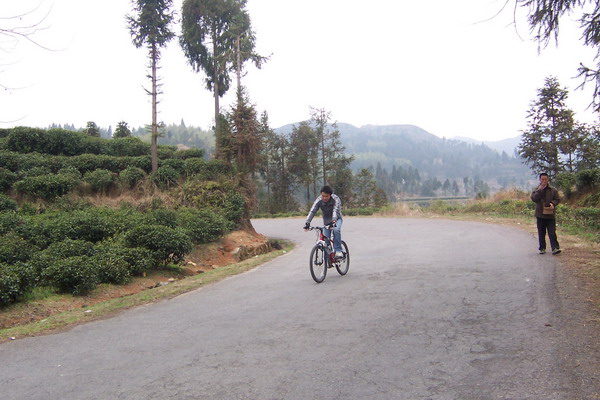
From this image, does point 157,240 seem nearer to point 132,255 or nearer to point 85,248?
point 132,255

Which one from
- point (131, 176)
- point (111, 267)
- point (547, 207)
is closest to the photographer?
point (111, 267)

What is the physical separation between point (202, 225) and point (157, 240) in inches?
144

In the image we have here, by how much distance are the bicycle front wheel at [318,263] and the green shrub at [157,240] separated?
4.10 m

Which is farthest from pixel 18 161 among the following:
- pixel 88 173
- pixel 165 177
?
pixel 165 177

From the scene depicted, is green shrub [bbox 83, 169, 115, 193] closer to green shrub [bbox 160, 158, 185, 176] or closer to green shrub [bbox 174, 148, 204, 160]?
green shrub [bbox 160, 158, 185, 176]

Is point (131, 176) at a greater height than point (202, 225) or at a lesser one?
greater

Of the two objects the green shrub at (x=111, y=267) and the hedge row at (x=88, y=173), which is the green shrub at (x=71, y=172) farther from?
the green shrub at (x=111, y=267)

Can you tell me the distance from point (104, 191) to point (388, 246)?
13341mm

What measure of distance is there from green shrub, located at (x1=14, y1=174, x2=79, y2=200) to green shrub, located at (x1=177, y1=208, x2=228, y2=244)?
5479mm

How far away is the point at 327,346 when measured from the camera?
4.94 metres

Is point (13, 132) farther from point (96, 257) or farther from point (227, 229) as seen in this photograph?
point (96, 257)

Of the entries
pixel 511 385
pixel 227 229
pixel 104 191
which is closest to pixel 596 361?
pixel 511 385

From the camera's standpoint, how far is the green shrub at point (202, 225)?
14232mm

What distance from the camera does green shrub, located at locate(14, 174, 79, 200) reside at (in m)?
17.1
